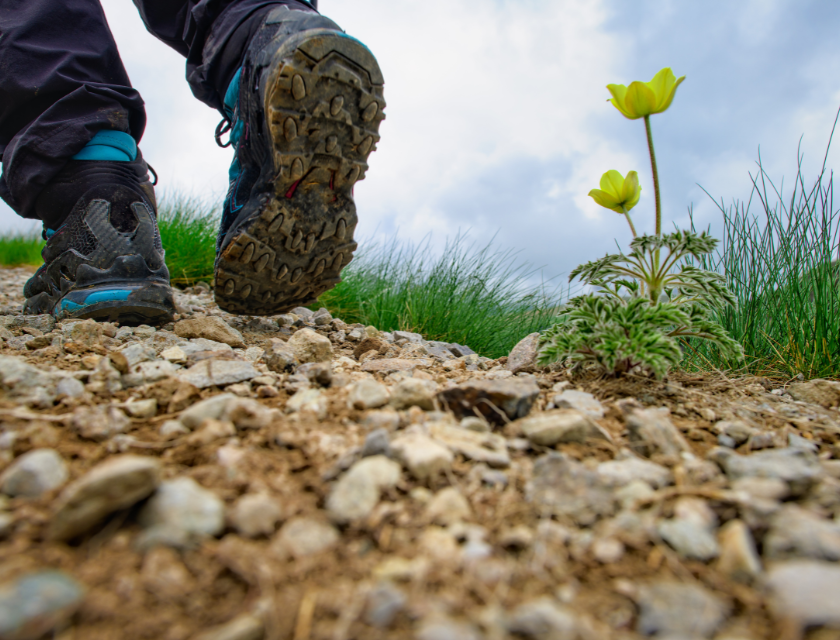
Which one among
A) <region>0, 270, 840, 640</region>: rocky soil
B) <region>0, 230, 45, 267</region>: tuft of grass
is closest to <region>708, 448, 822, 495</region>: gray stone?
<region>0, 270, 840, 640</region>: rocky soil

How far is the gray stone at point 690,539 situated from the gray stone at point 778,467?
21cm

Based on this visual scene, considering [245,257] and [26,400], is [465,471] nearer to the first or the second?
[26,400]

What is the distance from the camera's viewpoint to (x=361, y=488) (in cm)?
72

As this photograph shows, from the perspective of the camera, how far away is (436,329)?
3.34m

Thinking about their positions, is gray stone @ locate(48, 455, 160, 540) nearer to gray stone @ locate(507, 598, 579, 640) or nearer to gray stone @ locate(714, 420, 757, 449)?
gray stone @ locate(507, 598, 579, 640)

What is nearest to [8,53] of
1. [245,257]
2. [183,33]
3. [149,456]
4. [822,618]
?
[183,33]

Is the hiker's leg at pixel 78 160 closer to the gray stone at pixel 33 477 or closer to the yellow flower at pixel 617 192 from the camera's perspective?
the gray stone at pixel 33 477

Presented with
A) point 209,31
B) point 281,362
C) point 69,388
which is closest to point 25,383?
point 69,388

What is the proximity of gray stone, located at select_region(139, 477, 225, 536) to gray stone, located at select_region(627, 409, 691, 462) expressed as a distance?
0.75 metres

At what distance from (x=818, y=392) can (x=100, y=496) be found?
1.87 metres

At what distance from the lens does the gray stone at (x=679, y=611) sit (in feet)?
1.80

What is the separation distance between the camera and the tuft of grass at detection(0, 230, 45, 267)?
7.18 meters

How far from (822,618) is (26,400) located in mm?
1321

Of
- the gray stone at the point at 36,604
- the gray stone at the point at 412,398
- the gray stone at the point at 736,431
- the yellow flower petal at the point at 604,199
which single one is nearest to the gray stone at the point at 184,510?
the gray stone at the point at 36,604
